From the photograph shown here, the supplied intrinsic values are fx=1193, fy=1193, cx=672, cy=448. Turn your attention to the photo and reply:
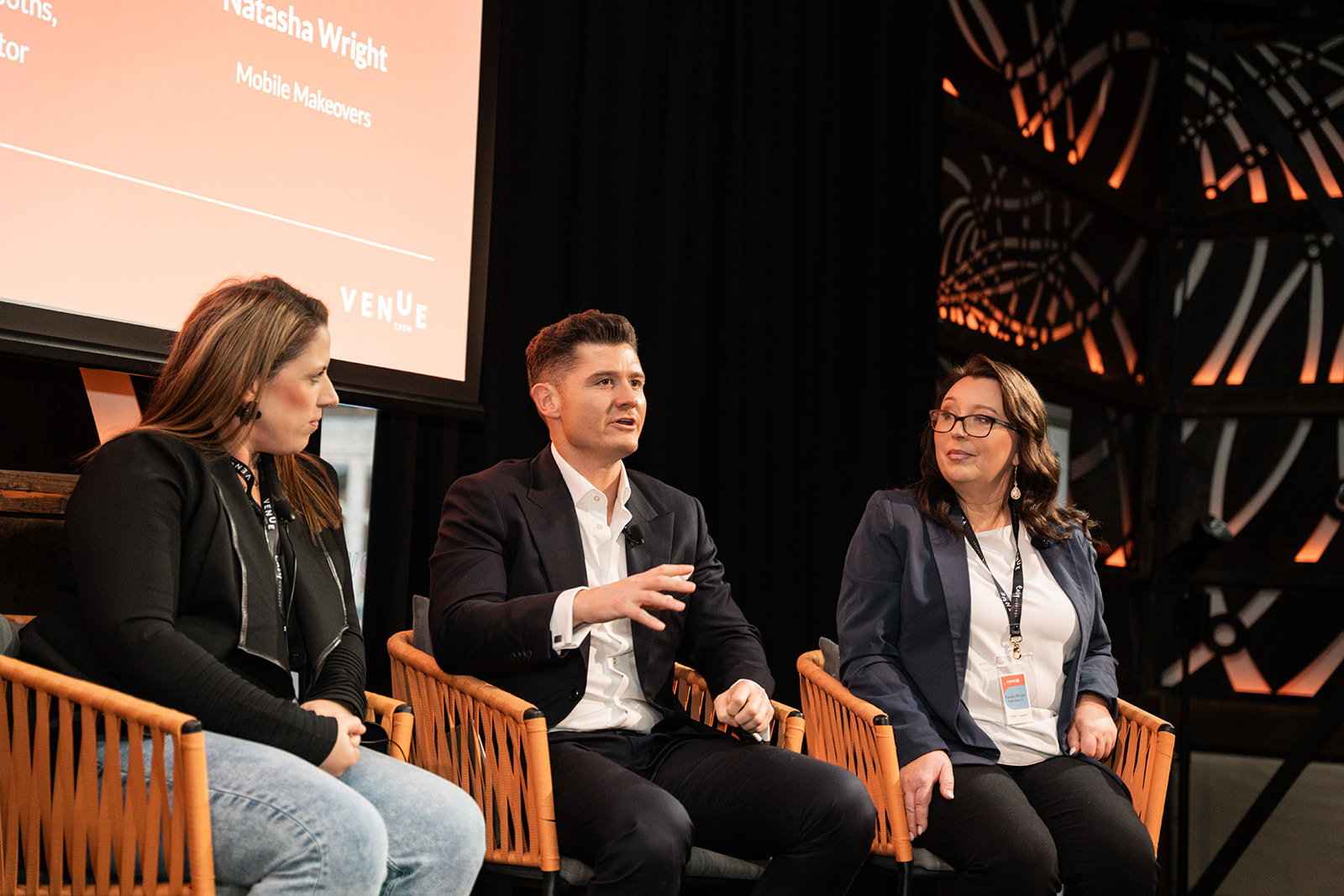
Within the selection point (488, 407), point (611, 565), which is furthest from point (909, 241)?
point (611, 565)

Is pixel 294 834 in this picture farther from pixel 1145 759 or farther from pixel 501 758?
pixel 1145 759

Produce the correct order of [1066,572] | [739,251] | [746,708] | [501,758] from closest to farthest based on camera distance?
[501,758] < [746,708] < [1066,572] < [739,251]

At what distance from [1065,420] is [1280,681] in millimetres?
1388

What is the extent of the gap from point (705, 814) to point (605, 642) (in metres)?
0.36

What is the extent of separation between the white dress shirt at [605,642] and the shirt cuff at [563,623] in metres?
0.04

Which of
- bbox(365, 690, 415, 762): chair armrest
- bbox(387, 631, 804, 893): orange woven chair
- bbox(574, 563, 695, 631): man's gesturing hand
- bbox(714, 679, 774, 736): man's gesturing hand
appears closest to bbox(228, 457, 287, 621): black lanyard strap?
bbox(365, 690, 415, 762): chair armrest

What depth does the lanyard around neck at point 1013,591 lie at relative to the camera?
2328mm

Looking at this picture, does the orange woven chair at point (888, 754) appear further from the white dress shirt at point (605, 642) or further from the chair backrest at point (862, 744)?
the white dress shirt at point (605, 642)

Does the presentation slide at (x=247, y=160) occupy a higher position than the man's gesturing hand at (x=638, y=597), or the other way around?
the presentation slide at (x=247, y=160)

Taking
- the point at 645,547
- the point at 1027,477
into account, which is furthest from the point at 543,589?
the point at 1027,477

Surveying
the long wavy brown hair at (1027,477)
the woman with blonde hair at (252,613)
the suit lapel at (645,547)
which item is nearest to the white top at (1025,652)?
the long wavy brown hair at (1027,477)

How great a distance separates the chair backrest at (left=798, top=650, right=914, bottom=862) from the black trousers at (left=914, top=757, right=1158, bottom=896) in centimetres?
7

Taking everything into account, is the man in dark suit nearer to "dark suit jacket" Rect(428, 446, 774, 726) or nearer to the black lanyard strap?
"dark suit jacket" Rect(428, 446, 774, 726)

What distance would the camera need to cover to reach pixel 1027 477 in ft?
8.24
